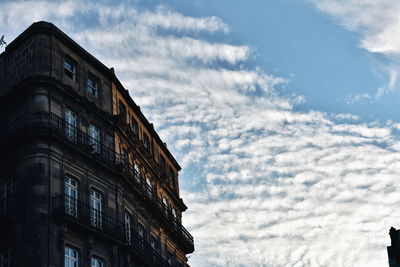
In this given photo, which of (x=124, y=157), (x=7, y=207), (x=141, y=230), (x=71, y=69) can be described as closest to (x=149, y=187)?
(x=141, y=230)

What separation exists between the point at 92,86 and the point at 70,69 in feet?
7.58

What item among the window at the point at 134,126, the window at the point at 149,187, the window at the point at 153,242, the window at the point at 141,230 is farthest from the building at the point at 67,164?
the window at the point at 149,187

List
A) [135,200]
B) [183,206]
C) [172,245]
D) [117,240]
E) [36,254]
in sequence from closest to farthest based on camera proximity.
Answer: [36,254] < [117,240] < [135,200] < [172,245] < [183,206]

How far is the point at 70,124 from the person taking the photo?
44219 millimetres

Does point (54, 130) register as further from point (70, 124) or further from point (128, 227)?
point (128, 227)

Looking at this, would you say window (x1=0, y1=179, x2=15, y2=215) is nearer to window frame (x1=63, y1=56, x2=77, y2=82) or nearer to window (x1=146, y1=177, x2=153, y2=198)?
window frame (x1=63, y1=56, x2=77, y2=82)

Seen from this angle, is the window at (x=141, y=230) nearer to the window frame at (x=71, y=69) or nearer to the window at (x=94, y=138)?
the window at (x=94, y=138)

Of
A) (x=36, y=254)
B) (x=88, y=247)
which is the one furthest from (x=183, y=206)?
(x=36, y=254)

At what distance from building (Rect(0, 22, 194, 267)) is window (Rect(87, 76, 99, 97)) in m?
0.08

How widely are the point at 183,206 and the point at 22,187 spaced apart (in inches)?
955

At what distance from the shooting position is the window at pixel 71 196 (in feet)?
136

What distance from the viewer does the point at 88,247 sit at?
41.4 m

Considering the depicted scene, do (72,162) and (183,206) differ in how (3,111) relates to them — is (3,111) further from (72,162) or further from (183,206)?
(183,206)

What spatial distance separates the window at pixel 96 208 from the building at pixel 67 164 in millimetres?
65
